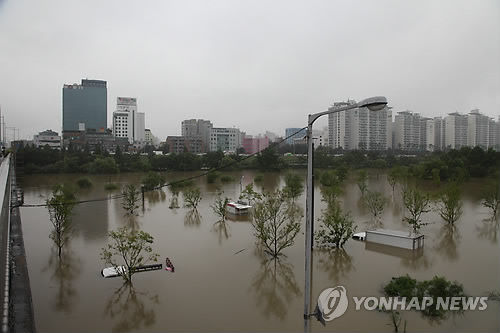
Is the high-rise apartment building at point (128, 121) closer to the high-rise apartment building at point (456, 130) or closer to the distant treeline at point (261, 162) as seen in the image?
the distant treeline at point (261, 162)

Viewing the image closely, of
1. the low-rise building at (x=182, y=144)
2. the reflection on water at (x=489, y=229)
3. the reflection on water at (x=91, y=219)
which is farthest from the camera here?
the low-rise building at (x=182, y=144)

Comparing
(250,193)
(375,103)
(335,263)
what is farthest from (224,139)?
(375,103)

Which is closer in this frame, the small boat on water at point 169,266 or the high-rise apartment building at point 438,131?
the small boat on water at point 169,266

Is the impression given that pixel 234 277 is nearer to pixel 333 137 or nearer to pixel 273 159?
pixel 273 159

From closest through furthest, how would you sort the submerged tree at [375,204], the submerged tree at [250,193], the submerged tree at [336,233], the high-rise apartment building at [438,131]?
the submerged tree at [336,233]
the submerged tree at [250,193]
the submerged tree at [375,204]
the high-rise apartment building at [438,131]

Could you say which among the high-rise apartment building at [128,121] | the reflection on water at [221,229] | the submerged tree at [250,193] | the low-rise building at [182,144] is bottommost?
the reflection on water at [221,229]

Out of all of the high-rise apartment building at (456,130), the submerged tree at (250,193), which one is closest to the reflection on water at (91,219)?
the submerged tree at (250,193)

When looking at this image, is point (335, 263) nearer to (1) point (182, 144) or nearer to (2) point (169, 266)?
(2) point (169, 266)

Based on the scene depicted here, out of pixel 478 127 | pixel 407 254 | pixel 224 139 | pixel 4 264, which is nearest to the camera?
pixel 4 264
